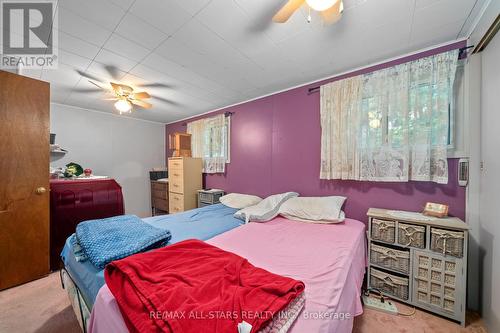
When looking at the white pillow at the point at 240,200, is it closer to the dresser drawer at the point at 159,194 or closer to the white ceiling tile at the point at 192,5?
the dresser drawer at the point at 159,194

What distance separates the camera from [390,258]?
1.79 meters

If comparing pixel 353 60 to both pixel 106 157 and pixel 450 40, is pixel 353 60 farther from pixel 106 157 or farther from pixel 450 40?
pixel 106 157

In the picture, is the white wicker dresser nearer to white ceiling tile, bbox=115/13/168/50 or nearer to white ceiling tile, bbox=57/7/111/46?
white ceiling tile, bbox=115/13/168/50

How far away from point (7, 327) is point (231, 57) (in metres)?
2.97

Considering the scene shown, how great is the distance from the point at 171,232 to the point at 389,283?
2.09 meters

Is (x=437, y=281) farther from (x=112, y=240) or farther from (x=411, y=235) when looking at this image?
(x=112, y=240)

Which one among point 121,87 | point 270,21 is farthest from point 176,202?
point 270,21

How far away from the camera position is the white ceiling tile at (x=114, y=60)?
6.53 feet

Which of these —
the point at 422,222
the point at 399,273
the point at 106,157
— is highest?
the point at 106,157

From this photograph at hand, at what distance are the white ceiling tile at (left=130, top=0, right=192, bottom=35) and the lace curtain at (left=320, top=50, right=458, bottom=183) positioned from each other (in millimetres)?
1795

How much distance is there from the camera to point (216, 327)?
2.21 ft

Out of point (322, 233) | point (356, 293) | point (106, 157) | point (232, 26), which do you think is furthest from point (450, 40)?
point (106, 157)

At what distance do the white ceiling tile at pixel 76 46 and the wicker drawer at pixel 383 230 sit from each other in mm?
3198

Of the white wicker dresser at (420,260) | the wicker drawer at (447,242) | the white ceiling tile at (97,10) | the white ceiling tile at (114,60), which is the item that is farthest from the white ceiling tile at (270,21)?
the wicker drawer at (447,242)
